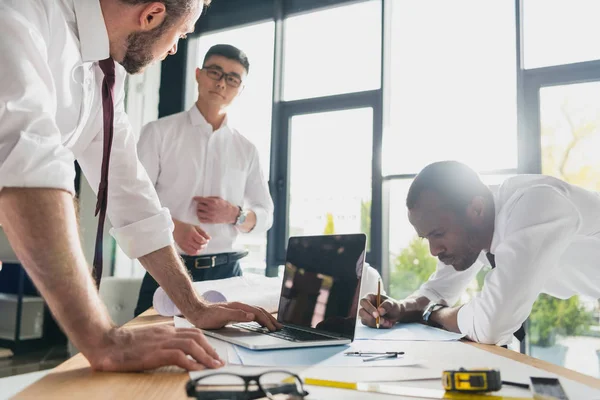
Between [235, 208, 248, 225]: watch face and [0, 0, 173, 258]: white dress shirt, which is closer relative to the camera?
[0, 0, 173, 258]: white dress shirt

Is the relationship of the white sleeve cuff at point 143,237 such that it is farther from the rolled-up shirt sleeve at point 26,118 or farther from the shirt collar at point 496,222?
the shirt collar at point 496,222

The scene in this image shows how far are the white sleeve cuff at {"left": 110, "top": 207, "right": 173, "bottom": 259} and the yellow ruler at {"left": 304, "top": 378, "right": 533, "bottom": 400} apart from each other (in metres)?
0.66

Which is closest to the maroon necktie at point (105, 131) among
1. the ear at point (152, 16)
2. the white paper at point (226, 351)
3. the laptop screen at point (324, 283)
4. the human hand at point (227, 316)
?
the ear at point (152, 16)

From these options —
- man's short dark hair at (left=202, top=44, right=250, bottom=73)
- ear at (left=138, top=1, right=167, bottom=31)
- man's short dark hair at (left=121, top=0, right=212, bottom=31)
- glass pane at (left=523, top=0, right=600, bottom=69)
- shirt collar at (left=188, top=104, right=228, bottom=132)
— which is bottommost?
ear at (left=138, top=1, right=167, bottom=31)

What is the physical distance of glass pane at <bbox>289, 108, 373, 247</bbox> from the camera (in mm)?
3795

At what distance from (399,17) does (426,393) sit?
11.7 feet

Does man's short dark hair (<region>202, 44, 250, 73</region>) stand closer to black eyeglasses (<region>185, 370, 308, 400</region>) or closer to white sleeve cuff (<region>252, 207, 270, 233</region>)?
white sleeve cuff (<region>252, 207, 270, 233</region>)

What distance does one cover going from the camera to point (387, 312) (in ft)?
5.01

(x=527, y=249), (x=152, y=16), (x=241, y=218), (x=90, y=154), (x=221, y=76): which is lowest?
(x=527, y=249)

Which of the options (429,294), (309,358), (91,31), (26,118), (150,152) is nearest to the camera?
(26,118)

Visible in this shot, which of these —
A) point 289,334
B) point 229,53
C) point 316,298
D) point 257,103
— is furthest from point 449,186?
point 257,103

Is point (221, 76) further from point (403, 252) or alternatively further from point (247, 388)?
point (247, 388)

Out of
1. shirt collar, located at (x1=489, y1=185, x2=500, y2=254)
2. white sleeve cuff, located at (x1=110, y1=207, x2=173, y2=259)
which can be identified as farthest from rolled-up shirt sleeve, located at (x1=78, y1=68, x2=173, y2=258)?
shirt collar, located at (x1=489, y1=185, x2=500, y2=254)

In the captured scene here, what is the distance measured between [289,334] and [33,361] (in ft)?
11.6
